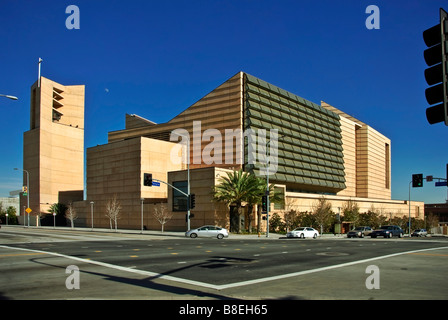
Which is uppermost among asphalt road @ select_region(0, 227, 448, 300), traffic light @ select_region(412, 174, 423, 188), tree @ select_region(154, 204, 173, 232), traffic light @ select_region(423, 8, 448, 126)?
traffic light @ select_region(423, 8, 448, 126)

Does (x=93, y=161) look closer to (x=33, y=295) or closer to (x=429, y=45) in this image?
(x=33, y=295)

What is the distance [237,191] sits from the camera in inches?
2020

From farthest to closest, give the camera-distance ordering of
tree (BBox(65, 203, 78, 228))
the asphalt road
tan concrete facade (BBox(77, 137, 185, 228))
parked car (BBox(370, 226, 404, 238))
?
1. tree (BBox(65, 203, 78, 228))
2. tan concrete facade (BBox(77, 137, 185, 228))
3. parked car (BBox(370, 226, 404, 238))
4. the asphalt road

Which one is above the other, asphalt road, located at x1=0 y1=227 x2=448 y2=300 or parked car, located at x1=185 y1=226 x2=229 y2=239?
asphalt road, located at x1=0 y1=227 x2=448 y2=300

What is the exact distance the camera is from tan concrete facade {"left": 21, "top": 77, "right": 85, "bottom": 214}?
3755 inches

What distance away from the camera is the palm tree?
51500 millimetres

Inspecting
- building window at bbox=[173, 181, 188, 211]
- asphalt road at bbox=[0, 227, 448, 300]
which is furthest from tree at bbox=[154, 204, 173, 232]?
asphalt road at bbox=[0, 227, 448, 300]

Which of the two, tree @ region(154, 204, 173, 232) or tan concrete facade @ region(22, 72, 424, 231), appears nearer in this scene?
tree @ region(154, 204, 173, 232)

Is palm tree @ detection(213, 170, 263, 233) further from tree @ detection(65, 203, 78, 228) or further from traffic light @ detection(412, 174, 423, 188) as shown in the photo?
tree @ detection(65, 203, 78, 228)

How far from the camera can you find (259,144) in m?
80.8

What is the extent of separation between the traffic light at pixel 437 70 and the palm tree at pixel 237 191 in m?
44.2

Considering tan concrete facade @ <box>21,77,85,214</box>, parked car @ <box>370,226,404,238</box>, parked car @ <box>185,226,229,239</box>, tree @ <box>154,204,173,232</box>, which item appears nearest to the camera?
parked car @ <box>185,226,229,239</box>

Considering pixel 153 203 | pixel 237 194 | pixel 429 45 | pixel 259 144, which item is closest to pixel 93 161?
pixel 153 203

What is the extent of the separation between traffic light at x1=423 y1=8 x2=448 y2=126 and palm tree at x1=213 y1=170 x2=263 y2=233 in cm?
4419
